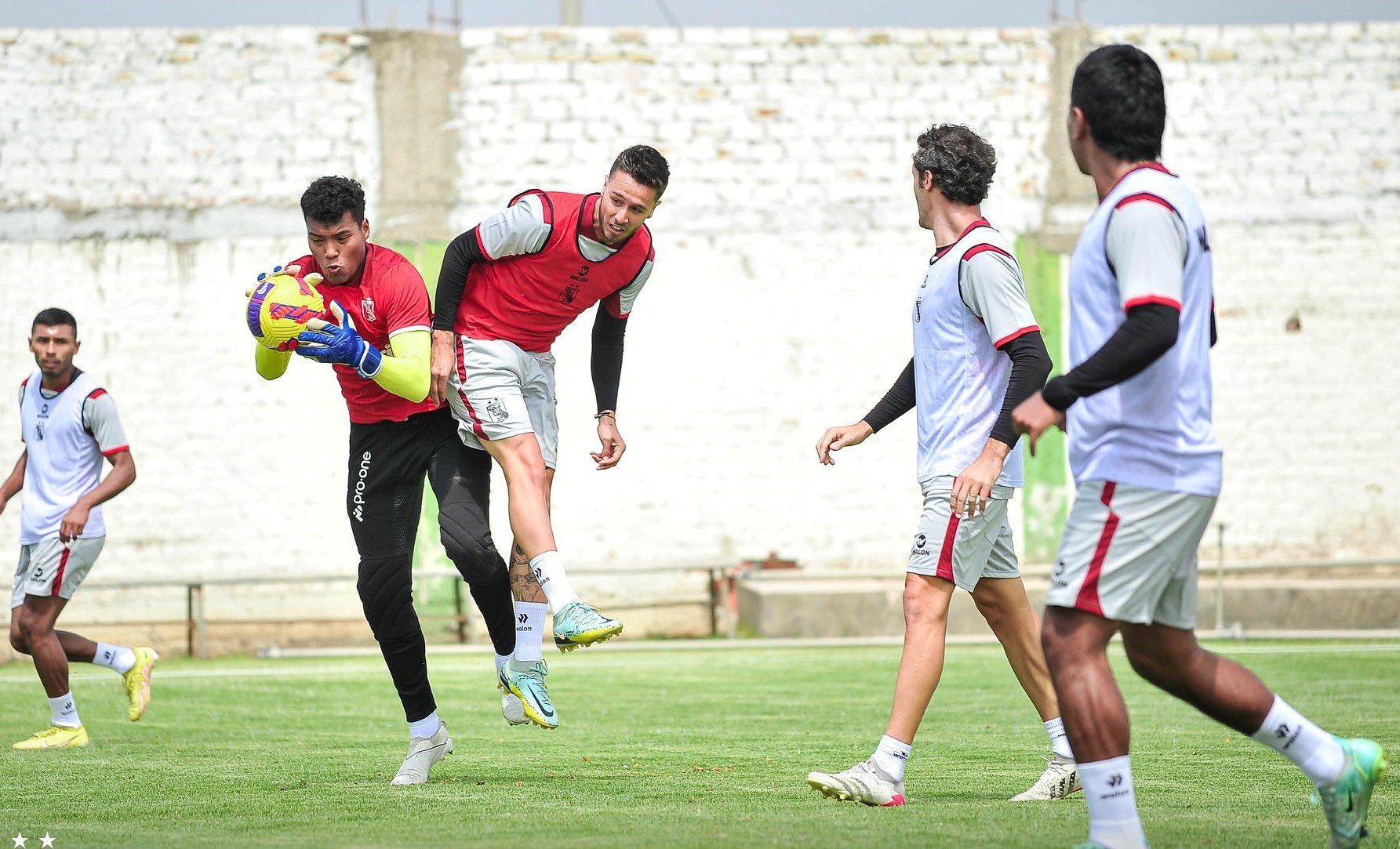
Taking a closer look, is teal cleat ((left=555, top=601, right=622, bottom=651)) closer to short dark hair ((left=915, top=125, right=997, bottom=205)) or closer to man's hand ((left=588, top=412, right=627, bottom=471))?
man's hand ((left=588, top=412, right=627, bottom=471))

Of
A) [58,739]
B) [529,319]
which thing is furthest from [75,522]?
[529,319]

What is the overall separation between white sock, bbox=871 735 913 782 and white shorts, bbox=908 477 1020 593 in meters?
0.56

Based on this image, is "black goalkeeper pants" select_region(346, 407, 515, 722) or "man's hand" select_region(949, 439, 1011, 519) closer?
"man's hand" select_region(949, 439, 1011, 519)

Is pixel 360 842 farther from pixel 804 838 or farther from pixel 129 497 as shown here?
pixel 129 497

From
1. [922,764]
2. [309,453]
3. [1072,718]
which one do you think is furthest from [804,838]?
[309,453]

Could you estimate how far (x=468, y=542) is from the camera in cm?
552

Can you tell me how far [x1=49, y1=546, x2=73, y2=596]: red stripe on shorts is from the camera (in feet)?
24.9

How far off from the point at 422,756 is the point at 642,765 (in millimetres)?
920

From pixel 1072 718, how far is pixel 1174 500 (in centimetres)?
57

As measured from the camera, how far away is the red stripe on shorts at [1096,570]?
339 centimetres

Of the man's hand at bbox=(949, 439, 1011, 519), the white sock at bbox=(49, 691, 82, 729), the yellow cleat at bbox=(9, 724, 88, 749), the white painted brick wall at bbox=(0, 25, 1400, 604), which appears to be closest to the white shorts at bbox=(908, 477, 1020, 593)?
the man's hand at bbox=(949, 439, 1011, 519)

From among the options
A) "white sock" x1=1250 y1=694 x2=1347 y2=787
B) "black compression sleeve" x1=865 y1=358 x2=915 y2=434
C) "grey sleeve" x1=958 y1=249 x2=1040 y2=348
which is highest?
"grey sleeve" x1=958 y1=249 x2=1040 y2=348

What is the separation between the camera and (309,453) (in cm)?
1508

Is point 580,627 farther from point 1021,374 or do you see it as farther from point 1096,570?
point 1096,570
